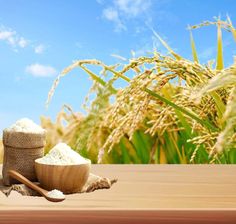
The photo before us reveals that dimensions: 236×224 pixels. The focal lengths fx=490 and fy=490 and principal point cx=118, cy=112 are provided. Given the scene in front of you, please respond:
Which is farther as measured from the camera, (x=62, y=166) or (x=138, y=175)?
(x=138, y=175)

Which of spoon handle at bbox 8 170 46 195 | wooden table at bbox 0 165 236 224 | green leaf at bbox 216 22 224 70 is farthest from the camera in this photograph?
green leaf at bbox 216 22 224 70

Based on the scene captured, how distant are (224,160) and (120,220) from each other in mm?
753

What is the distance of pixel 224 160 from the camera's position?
140 cm

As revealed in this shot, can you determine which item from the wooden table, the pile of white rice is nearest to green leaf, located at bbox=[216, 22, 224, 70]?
the wooden table

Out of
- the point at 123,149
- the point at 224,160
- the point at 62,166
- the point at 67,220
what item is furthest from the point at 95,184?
the point at 123,149

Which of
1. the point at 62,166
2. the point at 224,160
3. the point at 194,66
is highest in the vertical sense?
the point at 194,66

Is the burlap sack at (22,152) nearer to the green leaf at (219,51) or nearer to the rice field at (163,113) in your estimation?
the rice field at (163,113)

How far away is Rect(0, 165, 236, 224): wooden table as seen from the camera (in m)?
0.71

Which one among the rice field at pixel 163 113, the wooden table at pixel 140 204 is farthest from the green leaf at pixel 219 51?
the wooden table at pixel 140 204

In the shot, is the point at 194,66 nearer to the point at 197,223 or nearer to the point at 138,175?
the point at 138,175

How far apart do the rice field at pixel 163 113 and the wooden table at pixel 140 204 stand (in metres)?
0.11

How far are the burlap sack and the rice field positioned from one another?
9cm

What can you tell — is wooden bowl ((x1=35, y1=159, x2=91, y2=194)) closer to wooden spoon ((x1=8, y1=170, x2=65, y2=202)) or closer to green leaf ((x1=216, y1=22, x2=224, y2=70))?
wooden spoon ((x1=8, y1=170, x2=65, y2=202))

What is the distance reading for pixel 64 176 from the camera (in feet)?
2.83
